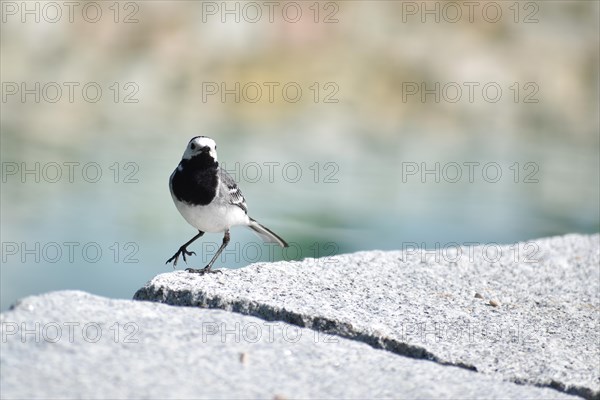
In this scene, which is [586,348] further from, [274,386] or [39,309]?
[39,309]

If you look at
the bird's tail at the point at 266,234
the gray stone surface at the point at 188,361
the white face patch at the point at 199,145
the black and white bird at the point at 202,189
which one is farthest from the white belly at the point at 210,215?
the gray stone surface at the point at 188,361

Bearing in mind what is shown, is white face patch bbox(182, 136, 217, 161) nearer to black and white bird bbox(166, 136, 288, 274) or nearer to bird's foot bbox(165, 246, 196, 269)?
black and white bird bbox(166, 136, 288, 274)

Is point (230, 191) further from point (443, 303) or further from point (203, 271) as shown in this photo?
point (443, 303)

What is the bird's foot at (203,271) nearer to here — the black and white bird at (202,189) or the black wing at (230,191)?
the black and white bird at (202,189)

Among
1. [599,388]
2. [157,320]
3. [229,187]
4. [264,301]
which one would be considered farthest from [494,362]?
[229,187]

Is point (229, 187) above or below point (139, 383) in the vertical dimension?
above

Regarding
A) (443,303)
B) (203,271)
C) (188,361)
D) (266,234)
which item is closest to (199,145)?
(203,271)
